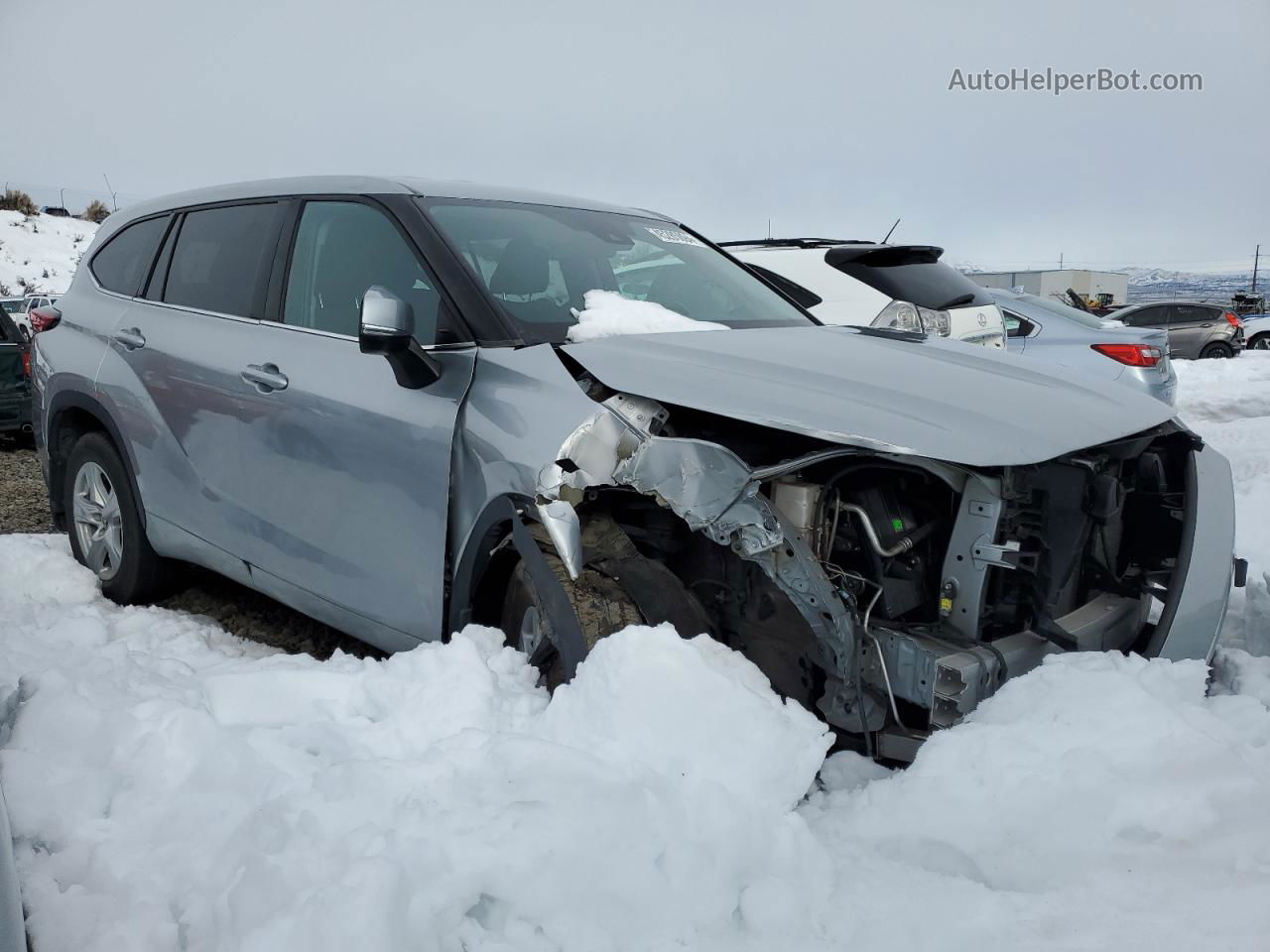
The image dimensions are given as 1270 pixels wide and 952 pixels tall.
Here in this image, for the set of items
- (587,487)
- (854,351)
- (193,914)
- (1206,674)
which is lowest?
(193,914)

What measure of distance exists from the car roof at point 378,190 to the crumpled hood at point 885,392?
3.27 ft

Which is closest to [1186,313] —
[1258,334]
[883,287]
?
[1258,334]

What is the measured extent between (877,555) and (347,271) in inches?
74.3

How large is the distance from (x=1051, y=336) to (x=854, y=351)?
5681mm

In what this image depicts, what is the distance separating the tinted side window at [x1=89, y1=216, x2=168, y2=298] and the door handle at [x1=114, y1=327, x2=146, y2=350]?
0.76 ft

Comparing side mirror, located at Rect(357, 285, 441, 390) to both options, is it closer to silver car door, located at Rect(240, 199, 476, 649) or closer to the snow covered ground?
silver car door, located at Rect(240, 199, 476, 649)

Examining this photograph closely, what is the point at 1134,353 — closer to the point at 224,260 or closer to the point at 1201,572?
the point at 1201,572

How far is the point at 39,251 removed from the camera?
30.3m

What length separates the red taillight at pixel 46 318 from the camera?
15.4 ft

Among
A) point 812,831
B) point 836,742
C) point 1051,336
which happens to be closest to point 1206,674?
point 836,742

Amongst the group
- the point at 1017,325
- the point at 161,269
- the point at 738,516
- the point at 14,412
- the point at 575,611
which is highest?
the point at 161,269

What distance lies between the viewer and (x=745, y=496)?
2289 millimetres

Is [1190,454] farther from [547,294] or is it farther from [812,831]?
[547,294]

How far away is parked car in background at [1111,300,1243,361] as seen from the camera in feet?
67.1
